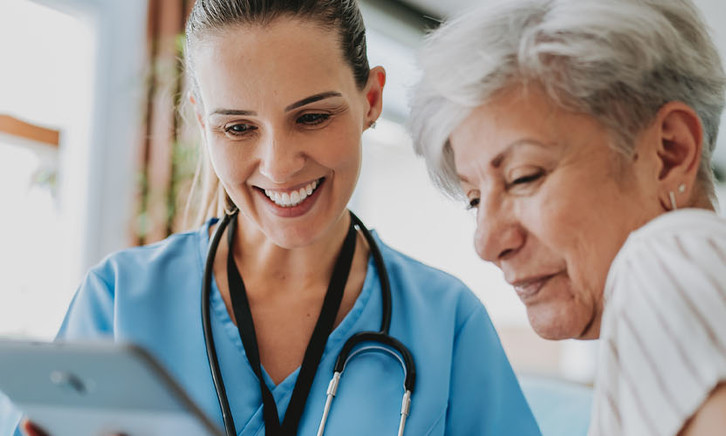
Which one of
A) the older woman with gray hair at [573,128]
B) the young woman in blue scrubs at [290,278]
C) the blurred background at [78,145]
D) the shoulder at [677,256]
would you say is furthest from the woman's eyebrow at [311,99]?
the blurred background at [78,145]

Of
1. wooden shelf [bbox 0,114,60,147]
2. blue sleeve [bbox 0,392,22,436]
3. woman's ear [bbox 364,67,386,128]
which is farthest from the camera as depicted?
wooden shelf [bbox 0,114,60,147]

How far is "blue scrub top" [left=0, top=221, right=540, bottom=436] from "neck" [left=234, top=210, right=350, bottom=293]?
0.08 m

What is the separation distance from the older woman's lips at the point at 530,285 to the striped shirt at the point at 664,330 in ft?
0.65

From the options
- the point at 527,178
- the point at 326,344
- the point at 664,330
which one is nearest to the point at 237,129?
the point at 326,344

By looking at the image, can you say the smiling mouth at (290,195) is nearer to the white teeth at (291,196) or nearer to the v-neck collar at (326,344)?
the white teeth at (291,196)

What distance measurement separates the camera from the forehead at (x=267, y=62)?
112cm

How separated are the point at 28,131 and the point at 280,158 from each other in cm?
201

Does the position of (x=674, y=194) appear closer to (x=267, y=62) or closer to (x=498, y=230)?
(x=498, y=230)

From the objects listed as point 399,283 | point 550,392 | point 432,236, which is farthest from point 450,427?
point 432,236

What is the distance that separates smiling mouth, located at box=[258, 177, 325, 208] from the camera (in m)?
1.22

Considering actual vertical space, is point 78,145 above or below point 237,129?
below

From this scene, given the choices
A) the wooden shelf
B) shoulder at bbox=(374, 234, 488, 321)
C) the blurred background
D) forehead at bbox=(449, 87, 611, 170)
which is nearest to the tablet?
forehead at bbox=(449, 87, 611, 170)

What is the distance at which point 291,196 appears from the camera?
1.23 m

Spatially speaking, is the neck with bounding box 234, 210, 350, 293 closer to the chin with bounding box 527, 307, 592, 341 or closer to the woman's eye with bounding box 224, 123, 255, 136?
the woman's eye with bounding box 224, 123, 255, 136
